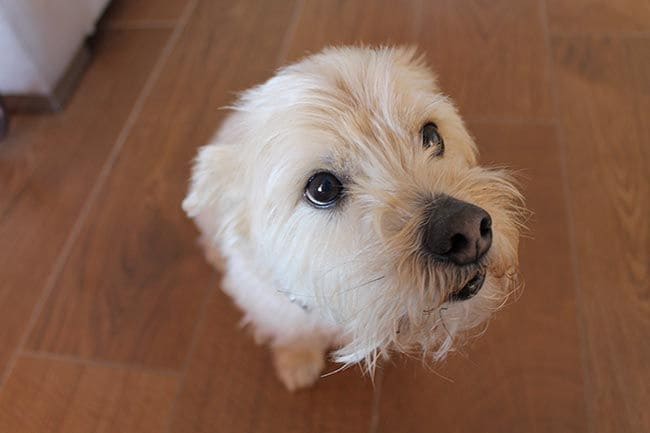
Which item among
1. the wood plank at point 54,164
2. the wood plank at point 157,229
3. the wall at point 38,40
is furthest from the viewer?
the wall at point 38,40

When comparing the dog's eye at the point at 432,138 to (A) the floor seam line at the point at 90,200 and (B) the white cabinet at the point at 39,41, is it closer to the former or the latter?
(A) the floor seam line at the point at 90,200

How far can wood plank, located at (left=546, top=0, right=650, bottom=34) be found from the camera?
185cm

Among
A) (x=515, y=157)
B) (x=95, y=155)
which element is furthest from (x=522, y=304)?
(x=95, y=155)

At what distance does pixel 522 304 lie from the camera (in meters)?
1.35

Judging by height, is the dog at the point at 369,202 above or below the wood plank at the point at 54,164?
above

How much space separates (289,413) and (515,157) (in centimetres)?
95

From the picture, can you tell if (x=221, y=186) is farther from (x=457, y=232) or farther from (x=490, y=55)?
(x=490, y=55)

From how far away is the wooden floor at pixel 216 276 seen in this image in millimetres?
1264

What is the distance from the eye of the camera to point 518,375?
49.7 inches

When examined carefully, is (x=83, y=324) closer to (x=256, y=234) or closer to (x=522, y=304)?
(x=256, y=234)

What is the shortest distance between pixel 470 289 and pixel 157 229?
1.05 m

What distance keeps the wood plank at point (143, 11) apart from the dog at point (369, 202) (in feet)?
4.33

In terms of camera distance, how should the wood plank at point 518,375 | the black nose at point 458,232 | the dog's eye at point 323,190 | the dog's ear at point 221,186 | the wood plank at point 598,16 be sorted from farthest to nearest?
the wood plank at point 598,16, the wood plank at point 518,375, the dog's ear at point 221,186, the dog's eye at point 323,190, the black nose at point 458,232

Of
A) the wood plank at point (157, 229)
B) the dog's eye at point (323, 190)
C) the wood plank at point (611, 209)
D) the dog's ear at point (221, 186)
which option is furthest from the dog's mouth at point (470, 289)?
the wood plank at point (157, 229)
